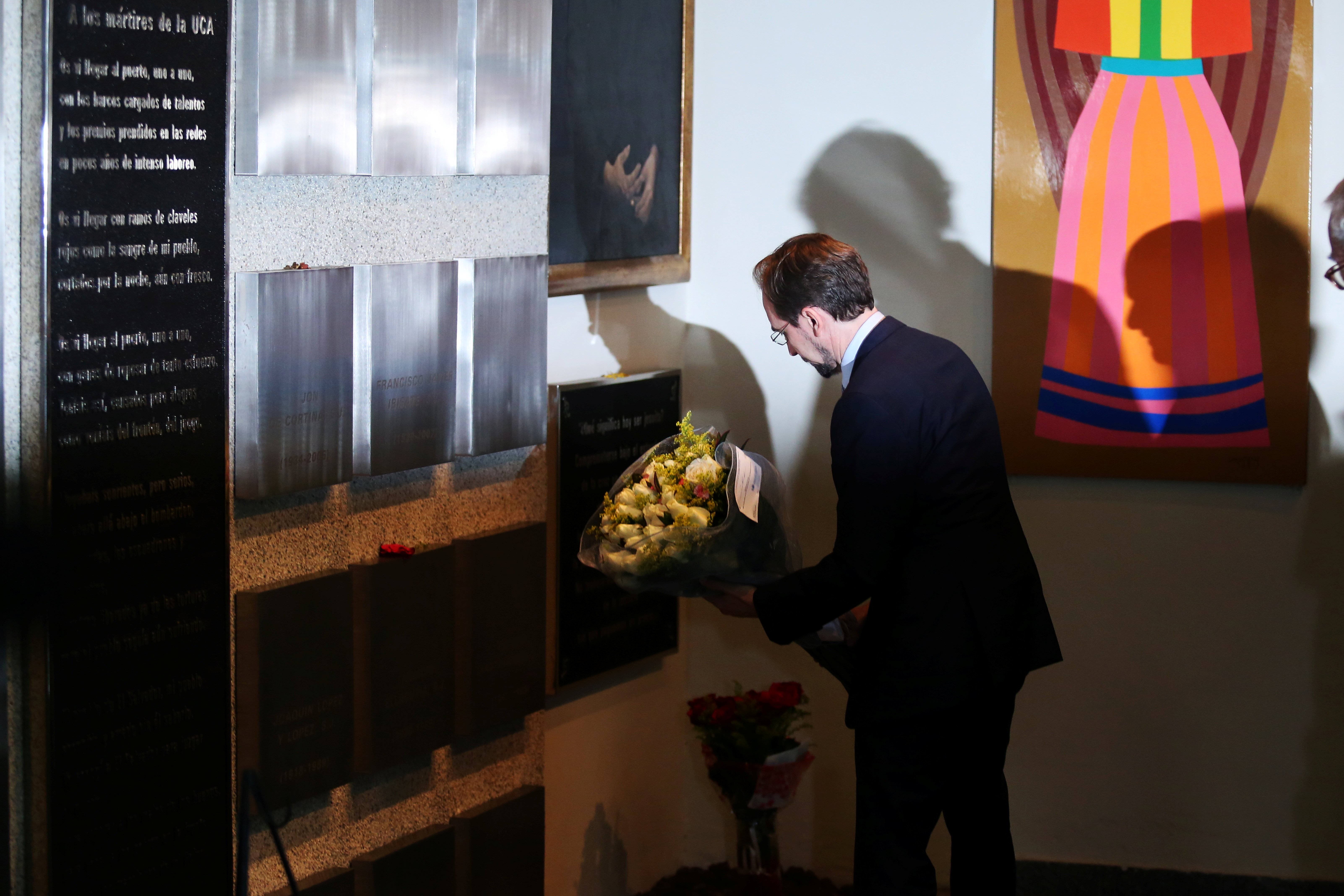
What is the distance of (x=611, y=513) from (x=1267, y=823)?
2.09 meters

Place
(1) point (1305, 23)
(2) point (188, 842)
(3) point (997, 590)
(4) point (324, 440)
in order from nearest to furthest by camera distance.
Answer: (2) point (188, 842) → (4) point (324, 440) → (3) point (997, 590) → (1) point (1305, 23)

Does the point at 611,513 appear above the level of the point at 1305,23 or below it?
below

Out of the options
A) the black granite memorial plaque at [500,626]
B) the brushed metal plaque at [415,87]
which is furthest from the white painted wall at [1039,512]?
the brushed metal plaque at [415,87]

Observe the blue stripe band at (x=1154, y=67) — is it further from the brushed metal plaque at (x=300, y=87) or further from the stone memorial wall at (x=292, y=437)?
the brushed metal plaque at (x=300, y=87)

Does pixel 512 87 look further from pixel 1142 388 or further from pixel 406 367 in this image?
pixel 1142 388

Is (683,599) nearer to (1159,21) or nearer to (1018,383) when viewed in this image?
(1018,383)

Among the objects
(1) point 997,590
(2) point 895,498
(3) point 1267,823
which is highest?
(2) point 895,498

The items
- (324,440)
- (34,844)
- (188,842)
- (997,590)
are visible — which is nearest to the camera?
(34,844)

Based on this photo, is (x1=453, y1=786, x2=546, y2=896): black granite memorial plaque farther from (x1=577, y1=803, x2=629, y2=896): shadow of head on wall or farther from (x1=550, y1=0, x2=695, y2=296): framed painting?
(x1=550, y1=0, x2=695, y2=296): framed painting

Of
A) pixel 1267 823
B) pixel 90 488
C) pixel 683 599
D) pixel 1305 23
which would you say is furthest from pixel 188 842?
pixel 1305 23

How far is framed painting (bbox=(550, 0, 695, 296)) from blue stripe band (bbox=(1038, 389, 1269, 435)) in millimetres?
1033

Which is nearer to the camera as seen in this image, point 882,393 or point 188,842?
point 188,842

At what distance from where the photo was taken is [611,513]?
8.50ft

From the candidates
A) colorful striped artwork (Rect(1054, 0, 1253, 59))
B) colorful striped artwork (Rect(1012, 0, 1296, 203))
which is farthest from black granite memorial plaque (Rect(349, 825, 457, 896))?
colorful striped artwork (Rect(1054, 0, 1253, 59))
